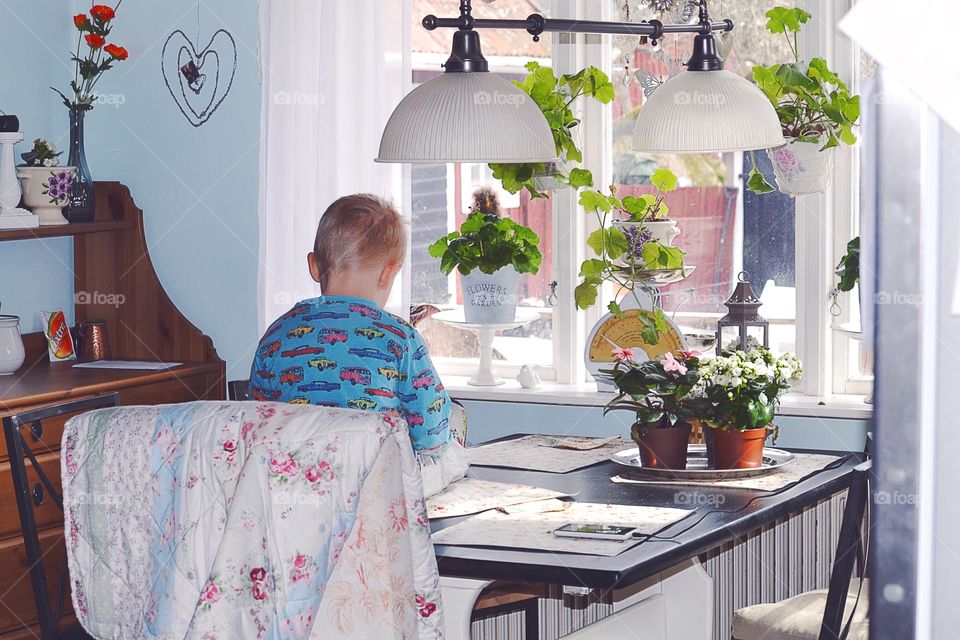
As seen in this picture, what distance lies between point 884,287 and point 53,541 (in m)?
2.96

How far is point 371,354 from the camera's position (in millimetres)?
1964

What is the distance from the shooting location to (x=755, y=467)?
2344mm

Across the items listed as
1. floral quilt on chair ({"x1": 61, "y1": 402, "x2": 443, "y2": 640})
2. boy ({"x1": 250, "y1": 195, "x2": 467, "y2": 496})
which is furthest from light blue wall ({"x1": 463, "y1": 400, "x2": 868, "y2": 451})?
floral quilt on chair ({"x1": 61, "y1": 402, "x2": 443, "y2": 640})

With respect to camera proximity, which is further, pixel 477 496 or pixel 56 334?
pixel 56 334

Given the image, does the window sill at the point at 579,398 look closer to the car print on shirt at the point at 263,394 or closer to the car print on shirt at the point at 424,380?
the car print on shirt at the point at 424,380

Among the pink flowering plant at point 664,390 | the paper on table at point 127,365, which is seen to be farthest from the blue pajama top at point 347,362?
the paper on table at point 127,365

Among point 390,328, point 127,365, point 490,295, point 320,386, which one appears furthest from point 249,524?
point 127,365

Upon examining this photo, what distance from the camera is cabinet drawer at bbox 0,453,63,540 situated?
9.57ft

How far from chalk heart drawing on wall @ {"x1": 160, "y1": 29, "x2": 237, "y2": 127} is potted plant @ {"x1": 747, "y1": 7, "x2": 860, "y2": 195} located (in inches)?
62.6

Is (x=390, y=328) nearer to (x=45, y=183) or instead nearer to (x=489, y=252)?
(x=489, y=252)

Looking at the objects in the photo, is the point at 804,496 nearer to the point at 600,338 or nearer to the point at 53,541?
the point at 600,338

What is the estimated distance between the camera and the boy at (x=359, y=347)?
1.95m

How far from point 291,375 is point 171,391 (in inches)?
63.1

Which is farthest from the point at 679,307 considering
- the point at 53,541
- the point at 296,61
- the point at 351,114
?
the point at 53,541
